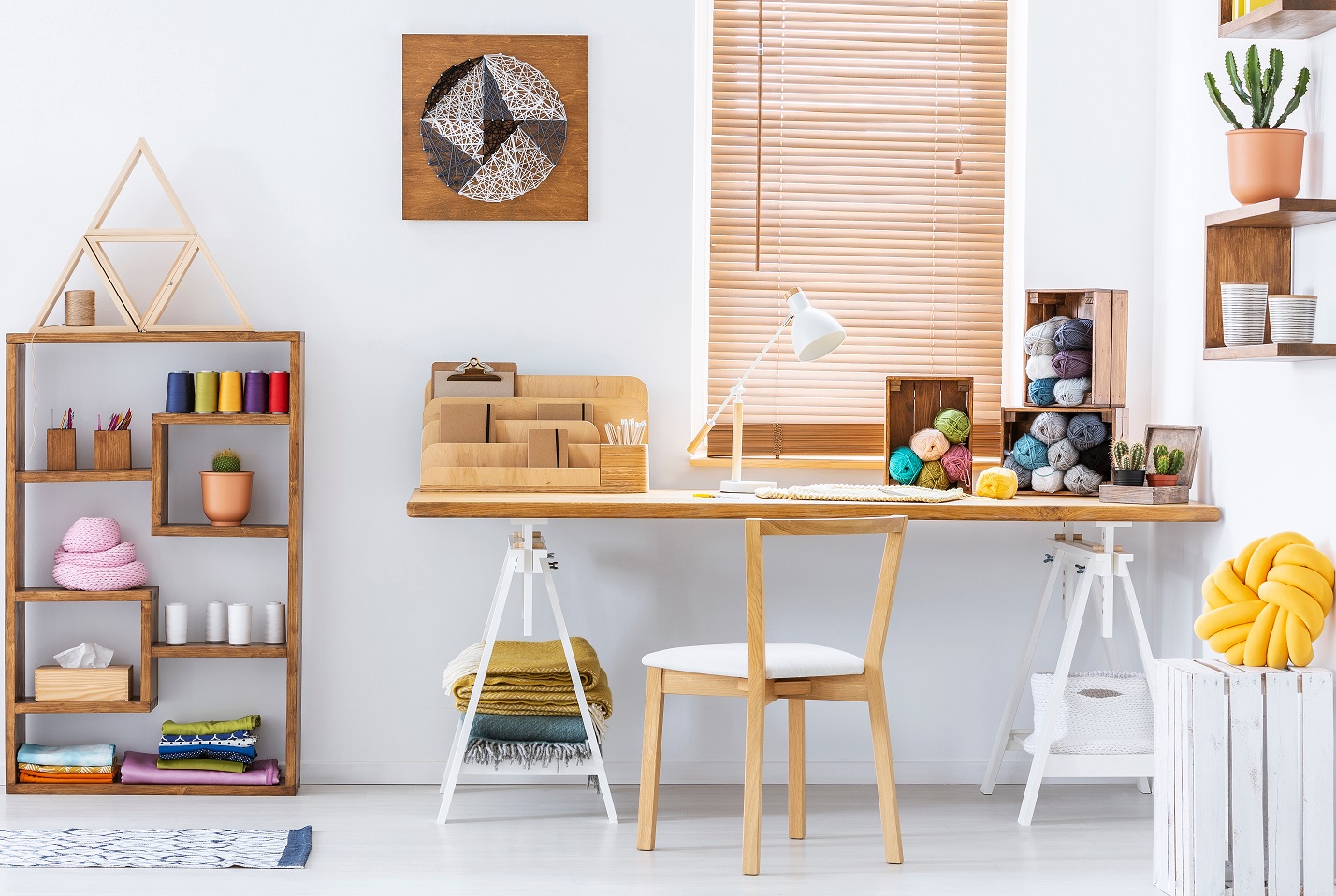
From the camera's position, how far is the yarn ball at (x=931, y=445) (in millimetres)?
3109

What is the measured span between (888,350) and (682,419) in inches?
23.8

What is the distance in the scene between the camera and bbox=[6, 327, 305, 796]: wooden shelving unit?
304cm

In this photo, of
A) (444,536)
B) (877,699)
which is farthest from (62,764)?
(877,699)

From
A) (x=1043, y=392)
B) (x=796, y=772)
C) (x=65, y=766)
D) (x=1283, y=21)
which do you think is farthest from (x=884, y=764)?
(x=65, y=766)

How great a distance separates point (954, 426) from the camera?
3.12 metres

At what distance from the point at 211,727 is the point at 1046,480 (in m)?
2.24

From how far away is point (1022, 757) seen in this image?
130 inches

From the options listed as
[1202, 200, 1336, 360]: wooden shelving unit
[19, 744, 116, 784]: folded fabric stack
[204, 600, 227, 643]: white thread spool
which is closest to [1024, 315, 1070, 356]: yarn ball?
[1202, 200, 1336, 360]: wooden shelving unit

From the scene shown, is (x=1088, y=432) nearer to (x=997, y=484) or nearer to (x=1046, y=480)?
(x=1046, y=480)

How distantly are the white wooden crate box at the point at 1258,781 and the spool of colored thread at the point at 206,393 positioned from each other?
7.70 feet

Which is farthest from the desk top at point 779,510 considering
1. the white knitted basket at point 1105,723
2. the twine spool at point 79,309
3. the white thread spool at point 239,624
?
the twine spool at point 79,309

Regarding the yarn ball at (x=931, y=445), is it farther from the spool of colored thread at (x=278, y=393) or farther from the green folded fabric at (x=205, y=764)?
the green folded fabric at (x=205, y=764)

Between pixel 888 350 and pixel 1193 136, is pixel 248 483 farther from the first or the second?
pixel 1193 136

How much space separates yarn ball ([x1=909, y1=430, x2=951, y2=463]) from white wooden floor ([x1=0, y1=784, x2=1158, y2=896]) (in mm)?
890
